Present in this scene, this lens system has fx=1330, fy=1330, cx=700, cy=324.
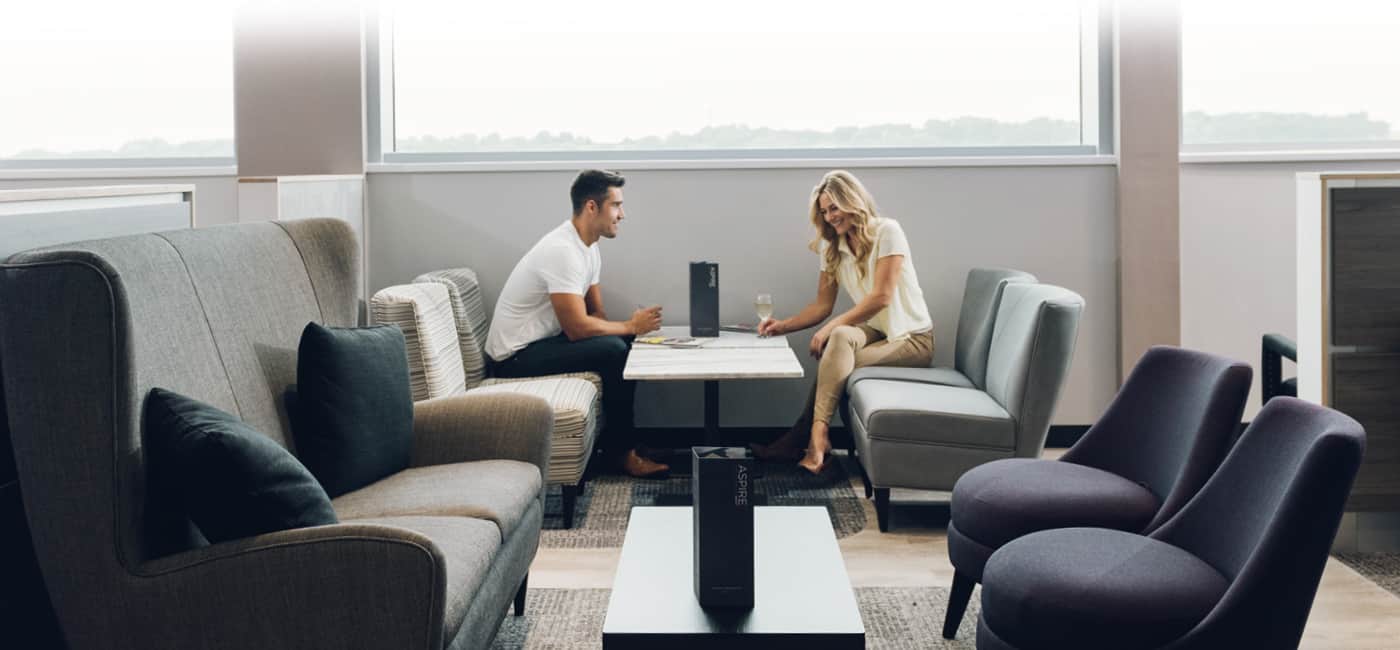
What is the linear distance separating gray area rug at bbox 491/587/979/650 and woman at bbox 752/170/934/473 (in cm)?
144

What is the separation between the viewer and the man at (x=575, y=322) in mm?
5254

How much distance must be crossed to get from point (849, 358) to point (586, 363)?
3.42ft

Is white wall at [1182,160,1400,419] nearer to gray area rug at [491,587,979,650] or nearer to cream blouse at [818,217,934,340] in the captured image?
cream blouse at [818,217,934,340]

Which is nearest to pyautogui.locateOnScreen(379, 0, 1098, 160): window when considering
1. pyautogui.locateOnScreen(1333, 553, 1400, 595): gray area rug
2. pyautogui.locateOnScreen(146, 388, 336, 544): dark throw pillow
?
pyautogui.locateOnScreen(1333, 553, 1400, 595): gray area rug

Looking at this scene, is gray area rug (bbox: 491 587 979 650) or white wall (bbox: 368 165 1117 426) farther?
white wall (bbox: 368 165 1117 426)

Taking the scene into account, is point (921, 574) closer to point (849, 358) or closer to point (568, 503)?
point (568, 503)

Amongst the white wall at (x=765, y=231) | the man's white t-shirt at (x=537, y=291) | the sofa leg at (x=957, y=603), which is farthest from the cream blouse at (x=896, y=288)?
the sofa leg at (x=957, y=603)

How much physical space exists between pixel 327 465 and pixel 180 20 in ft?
13.3

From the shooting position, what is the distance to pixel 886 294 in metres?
5.36

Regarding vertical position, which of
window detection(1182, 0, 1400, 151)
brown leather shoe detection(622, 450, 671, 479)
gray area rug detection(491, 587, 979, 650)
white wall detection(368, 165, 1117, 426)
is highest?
window detection(1182, 0, 1400, 151)

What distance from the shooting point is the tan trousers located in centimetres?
525

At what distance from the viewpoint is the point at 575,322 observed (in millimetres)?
5234

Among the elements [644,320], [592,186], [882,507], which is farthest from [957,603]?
[592,186]

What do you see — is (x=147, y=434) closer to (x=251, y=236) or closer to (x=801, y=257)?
(x=251, y=236)
